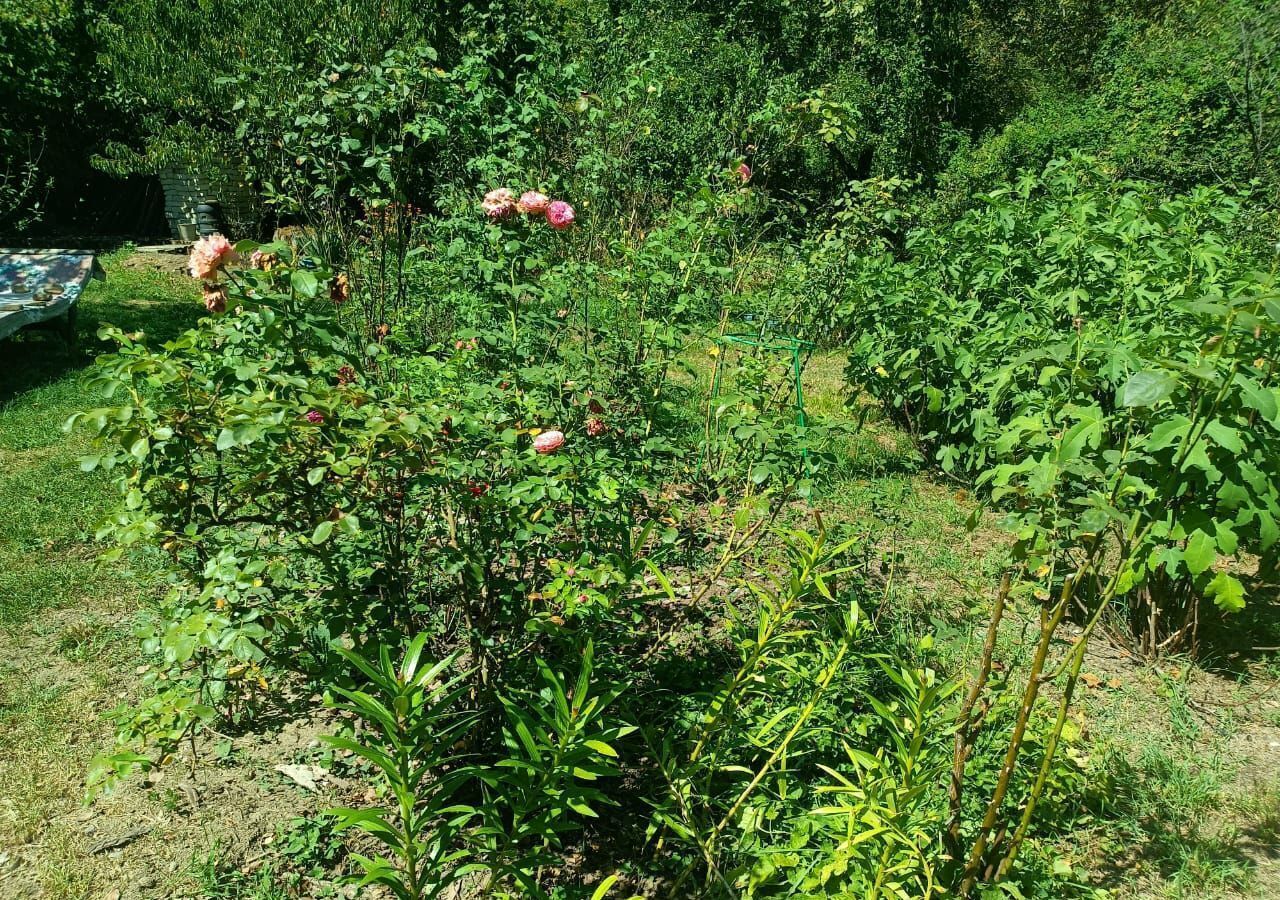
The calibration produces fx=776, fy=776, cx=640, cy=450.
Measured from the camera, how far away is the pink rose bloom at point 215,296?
72.7 inches

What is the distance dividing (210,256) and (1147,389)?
1.92 metres

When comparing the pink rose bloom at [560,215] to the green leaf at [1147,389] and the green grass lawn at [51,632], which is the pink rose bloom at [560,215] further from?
the green leaf at [1147,389]

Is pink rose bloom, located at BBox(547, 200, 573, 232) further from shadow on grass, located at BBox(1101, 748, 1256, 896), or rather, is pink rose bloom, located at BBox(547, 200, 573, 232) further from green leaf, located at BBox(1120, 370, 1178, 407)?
shadow on grass, located at BBox(1101, 748, 1256, 896)

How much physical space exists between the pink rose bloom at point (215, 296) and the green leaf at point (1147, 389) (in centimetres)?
190

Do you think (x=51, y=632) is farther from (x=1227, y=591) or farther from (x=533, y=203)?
(x=1227, y=591)

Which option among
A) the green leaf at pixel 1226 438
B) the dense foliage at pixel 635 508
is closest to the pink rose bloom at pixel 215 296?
the dense foliage at pixel 635 508

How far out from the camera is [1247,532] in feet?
9.01

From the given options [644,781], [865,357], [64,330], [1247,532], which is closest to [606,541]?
[644,781]

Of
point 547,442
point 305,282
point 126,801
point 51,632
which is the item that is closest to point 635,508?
point 547,442

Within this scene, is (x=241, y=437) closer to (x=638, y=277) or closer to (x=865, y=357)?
(x=638, y=277)

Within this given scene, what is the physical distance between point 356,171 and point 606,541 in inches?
79.2

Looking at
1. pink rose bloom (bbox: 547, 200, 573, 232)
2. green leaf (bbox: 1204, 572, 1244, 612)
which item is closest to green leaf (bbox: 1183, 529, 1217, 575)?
green leaf (bbox: 1204, 572, 1244, 612)

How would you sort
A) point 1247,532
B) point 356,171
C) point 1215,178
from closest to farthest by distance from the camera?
point 1247,532, point 356,171, point 1215,178

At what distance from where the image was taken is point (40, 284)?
255 inches
